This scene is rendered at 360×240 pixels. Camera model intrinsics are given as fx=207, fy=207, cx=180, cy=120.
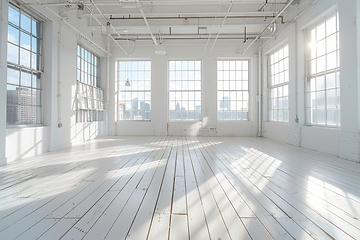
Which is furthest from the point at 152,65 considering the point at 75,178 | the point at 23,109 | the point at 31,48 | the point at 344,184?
the point at 344,184

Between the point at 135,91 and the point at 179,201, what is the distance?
8024 mm

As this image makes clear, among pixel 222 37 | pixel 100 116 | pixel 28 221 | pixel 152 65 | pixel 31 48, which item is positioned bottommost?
pixel 28 221

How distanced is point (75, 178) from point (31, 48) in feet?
12.3

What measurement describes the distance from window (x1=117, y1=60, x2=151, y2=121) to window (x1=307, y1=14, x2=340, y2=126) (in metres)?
6.32

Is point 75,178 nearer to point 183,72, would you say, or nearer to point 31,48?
point 31,48

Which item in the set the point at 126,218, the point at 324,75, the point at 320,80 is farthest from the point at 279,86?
the point at 126,218

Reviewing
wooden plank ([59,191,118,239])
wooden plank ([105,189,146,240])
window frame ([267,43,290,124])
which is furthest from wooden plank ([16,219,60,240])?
window frame ([267,43,290,124])

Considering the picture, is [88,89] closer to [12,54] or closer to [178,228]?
[12,54]

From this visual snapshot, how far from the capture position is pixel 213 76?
9.33 metres

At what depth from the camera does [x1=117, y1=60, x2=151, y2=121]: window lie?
9.56m

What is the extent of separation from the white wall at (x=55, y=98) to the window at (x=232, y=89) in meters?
5.86

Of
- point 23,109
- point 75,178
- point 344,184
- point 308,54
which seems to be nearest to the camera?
point 344,184

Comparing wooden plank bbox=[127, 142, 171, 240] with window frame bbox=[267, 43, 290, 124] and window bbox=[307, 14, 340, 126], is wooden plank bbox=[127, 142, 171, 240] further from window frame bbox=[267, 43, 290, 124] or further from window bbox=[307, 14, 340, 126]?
window frame bbox=[267, 43, 290, 124]

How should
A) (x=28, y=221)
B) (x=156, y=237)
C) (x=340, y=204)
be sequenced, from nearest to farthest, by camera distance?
(x=156, y=237) < (x=28, y=221) < (x=340, y=204)
